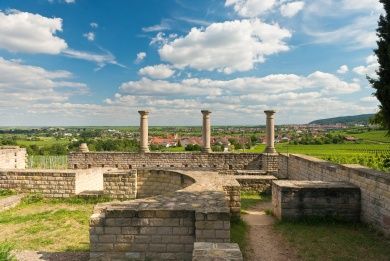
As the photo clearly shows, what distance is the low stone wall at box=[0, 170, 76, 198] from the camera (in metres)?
12.4

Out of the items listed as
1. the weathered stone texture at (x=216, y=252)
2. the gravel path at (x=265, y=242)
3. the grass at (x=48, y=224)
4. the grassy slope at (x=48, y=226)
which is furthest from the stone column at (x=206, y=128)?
the weathered stone texture at (x=216, y=252)

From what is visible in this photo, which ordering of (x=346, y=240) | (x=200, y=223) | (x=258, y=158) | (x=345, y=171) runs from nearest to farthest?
(x=200, y=223) → (x=346, y=240) → (x=345, y=171) → (x=258, y=158)

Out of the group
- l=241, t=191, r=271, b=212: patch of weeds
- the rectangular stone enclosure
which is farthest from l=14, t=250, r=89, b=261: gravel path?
l=241, t=191, r=271, b=212: patch of weeds

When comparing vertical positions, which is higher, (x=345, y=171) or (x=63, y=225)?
(x=345, y=171)

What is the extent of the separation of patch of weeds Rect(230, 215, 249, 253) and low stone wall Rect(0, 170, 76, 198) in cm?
649

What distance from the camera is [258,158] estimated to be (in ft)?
57.8

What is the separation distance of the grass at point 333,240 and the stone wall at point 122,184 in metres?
5.68

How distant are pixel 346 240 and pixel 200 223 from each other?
342cm

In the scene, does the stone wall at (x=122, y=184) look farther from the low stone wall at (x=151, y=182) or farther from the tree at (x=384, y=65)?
the tree at (x=384, y=65)

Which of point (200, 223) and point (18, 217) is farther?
point (18, 217)

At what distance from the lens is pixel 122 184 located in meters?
12.4

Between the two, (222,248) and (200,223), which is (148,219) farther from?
(222,248)

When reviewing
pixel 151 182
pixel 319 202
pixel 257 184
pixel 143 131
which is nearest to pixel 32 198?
pixel 151 182

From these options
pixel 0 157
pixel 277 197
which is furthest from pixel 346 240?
pixel 0 157
